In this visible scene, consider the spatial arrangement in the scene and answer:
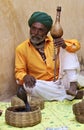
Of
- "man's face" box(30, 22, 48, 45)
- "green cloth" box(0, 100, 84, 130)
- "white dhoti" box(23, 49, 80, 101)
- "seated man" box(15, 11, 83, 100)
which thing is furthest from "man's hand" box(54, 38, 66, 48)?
"green cloth" box(0, 100, 84, 130)

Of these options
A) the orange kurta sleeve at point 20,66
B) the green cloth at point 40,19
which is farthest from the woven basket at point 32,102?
the green cloth at point 40,19

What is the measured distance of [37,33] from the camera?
5719 millimetres

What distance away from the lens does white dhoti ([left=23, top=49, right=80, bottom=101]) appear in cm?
552

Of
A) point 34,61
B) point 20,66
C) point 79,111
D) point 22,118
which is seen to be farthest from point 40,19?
point 22,118

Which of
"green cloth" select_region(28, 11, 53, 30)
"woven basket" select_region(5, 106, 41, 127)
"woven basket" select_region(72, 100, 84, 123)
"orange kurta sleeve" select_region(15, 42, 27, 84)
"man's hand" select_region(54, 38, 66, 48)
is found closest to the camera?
"woven basket" select_region(5, 106, 41, 127)

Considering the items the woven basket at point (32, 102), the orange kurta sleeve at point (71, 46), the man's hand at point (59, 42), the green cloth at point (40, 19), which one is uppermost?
the green cloth at point (40, 19)

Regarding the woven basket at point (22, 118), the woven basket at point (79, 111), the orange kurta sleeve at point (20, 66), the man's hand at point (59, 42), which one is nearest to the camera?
the woven basket at point (22, 118)

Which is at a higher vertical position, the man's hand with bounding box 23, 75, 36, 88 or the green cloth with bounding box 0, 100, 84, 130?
the man's hand with bounding box 23, 75, 36, 88

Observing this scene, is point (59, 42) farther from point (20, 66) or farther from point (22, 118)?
point (22, 118)

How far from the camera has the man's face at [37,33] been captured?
5715 mm

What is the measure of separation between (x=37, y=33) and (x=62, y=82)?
2.51ft

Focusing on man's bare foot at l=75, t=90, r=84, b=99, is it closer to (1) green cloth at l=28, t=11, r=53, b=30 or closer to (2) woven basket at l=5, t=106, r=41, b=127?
(1) green cloth at l=28, t=11, r=53, b=30

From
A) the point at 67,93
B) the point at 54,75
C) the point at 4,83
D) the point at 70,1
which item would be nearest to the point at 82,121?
the point at 67,93

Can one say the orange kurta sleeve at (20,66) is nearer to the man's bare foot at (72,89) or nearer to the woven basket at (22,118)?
the man's bare foot at (72,89)
